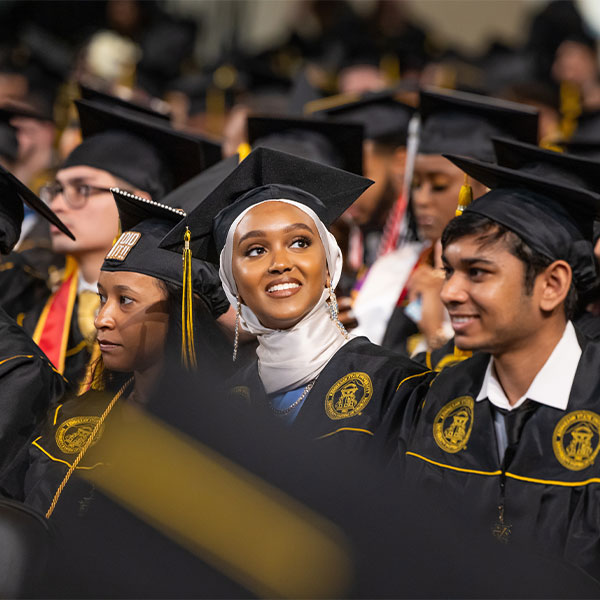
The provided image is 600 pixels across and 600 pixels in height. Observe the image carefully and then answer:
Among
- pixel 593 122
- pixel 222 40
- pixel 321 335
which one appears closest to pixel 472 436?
pixel 321 335

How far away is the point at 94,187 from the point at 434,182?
4.70 feet

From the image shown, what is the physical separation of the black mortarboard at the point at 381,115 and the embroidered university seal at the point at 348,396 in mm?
2565

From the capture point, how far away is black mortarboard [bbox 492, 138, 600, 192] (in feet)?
9.00

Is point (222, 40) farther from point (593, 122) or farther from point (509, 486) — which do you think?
point (509, 486)

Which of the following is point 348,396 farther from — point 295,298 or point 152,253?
point 152,253

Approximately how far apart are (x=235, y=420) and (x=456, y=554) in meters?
0.34

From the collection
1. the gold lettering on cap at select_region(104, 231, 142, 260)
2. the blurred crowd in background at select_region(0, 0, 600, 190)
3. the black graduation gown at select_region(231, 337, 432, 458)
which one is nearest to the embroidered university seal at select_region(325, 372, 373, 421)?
the black graduation gown at select_region(231, 337, 432, 458)

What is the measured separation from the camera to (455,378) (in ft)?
8.64

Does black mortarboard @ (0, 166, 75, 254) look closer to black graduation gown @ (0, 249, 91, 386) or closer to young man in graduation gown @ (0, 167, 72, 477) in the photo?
young man in graduation gown @ (0, 167, 72, 477)

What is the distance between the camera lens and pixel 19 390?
9.47ft

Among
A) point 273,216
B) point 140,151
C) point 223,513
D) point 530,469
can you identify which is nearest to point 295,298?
point 273,216

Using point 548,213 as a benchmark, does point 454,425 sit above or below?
below

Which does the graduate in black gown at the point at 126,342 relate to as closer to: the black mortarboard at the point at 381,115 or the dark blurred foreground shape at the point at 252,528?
the dark blurred foreground shape at the point at 252,528

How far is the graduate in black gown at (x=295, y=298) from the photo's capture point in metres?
2.65
